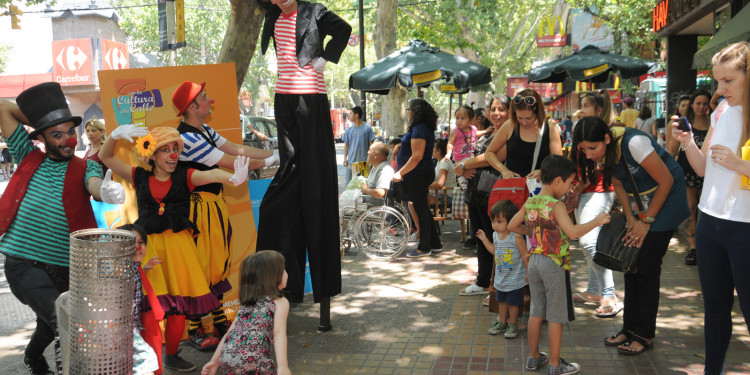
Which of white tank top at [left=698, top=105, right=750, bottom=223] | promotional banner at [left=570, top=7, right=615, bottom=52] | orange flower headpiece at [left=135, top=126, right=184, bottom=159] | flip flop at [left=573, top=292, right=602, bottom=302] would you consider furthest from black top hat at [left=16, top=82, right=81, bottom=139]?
promotional banner at [left=570, top=7, right=615, bottom=52]

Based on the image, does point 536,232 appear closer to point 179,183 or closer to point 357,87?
point 179,183

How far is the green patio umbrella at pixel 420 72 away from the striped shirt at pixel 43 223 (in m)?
6.54

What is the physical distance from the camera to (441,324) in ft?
19.1

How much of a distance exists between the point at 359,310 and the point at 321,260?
101 cm

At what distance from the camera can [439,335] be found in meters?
5.54

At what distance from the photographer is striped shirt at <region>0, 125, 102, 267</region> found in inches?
165

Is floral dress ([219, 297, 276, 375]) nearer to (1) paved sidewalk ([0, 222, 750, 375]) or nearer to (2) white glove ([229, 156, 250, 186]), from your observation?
(2) white glove ([229, 156, 250, 186])

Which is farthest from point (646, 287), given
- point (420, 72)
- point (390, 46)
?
point (390, 46)

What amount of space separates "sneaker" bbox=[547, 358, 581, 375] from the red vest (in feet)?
10.6

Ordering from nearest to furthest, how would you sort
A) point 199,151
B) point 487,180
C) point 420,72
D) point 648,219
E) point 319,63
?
point 648,219 → point 199,151 → point 319,63 → point 487,180 → point 420,72

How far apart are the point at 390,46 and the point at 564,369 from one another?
14138 millimetres

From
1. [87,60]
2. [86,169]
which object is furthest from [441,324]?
[87,60]

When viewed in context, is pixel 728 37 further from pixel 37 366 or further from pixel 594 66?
pixel 37 366

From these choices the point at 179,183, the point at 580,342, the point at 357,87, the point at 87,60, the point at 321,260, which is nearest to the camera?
the point at 179,183
